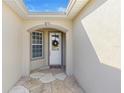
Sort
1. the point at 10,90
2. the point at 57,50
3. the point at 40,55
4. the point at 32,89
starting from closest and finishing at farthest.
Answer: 1. the point at 10,90
2. the point at 32,89
3. the point at 40,55
4. the point at 57,50

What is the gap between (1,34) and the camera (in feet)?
14.9

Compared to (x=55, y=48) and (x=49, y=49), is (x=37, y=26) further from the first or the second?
(x=55, y=48)

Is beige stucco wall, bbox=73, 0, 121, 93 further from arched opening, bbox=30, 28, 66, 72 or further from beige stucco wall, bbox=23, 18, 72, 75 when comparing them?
arched opening, bbox=30, 28, 66, 72

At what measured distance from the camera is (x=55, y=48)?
11.5 metres

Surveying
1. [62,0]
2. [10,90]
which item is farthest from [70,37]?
[10,90]

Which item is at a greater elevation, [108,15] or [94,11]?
[94,11]

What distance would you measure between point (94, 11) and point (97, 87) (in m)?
2.10

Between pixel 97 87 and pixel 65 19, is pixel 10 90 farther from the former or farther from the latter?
pixel 65 19

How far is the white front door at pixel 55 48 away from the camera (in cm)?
1138

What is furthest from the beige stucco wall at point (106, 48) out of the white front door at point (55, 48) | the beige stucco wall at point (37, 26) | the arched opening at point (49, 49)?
the white front door at point (55, 48)

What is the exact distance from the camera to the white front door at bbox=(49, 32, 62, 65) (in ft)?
37.3

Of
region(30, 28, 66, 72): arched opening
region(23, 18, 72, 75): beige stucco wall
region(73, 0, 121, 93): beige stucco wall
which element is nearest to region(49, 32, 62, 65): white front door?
region(30, 28, 66, 72): arched opening

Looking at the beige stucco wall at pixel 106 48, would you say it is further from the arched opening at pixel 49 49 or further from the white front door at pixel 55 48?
the white front door at pixel 55 48

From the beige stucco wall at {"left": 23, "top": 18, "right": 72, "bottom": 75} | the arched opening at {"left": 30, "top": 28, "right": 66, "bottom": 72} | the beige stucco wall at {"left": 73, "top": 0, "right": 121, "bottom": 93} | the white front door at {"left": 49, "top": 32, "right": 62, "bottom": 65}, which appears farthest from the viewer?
the white front door at {"left": 49, "top": 32, "right": 62, "bottom": 65}
